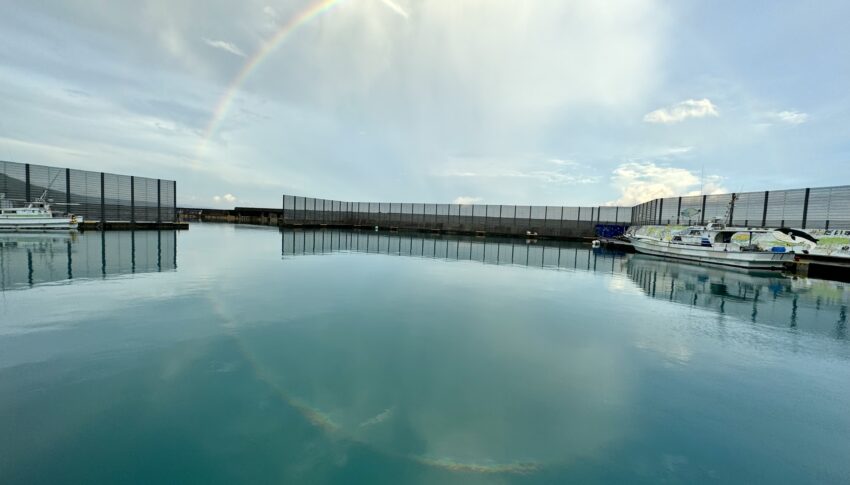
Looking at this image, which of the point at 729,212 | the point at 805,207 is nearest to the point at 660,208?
the point at 729,212

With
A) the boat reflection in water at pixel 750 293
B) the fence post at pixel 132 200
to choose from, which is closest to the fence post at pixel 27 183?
the fence post at pixel 132 200

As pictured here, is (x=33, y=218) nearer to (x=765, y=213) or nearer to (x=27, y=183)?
(x=27, y=183)

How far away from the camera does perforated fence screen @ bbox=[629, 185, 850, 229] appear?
19.1m

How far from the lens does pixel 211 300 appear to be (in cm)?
839

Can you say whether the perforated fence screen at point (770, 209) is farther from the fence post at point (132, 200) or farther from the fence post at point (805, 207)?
the fence post at point (132, 200)

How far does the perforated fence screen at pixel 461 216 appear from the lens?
4281 centimetres

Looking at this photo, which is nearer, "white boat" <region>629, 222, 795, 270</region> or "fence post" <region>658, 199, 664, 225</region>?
"white boat" <region>629, 222, 795, 270</region>

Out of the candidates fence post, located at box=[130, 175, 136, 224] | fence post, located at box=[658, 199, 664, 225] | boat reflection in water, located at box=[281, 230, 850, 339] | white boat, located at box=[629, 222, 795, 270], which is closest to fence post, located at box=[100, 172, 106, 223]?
fence post, located at box=[130, 175, 136, 224]

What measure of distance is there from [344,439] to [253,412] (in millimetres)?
1155

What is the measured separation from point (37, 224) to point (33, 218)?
616 mm

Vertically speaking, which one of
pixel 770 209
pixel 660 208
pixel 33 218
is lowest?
pixel 33 218

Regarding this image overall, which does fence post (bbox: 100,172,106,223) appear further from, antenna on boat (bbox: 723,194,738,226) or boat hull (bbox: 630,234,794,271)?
antenna on boat (bbox: 723,194,738,226)

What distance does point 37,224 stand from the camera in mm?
26922

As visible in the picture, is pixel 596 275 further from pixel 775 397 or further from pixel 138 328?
pixel 138 328
